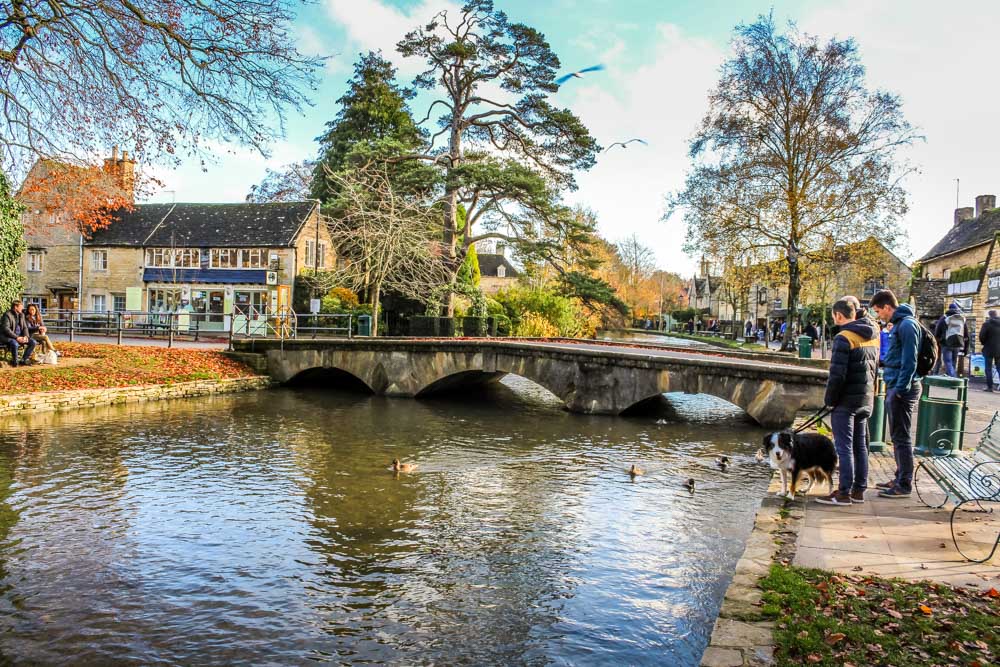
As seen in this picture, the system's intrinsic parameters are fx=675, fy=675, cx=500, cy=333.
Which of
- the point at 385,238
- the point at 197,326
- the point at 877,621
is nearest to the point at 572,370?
the point at 385,238

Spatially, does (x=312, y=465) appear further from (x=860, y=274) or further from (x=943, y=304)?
(x=943, y=304)

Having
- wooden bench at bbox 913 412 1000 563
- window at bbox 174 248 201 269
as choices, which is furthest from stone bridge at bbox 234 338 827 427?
window at bbox 174 248 201 269

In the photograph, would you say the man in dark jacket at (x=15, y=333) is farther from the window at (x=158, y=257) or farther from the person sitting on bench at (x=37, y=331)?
the window at (x=158, y=257)

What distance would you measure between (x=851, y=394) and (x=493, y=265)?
241ft

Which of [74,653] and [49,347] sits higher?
[49,347]

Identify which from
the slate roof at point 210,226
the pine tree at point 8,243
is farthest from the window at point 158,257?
the pine tree at point 8,243

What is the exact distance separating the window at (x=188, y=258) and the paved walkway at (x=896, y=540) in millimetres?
42791

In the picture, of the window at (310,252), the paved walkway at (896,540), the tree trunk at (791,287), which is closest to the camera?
the paved walkway at (896,540)

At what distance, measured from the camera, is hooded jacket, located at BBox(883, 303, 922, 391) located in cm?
691

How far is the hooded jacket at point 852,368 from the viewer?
22.2 ft

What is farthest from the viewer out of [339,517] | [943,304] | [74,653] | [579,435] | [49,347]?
[943,304]

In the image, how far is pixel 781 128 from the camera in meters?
28.6

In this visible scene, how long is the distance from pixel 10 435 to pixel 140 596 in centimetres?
950

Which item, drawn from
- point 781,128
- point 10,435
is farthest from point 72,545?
point 781,128
